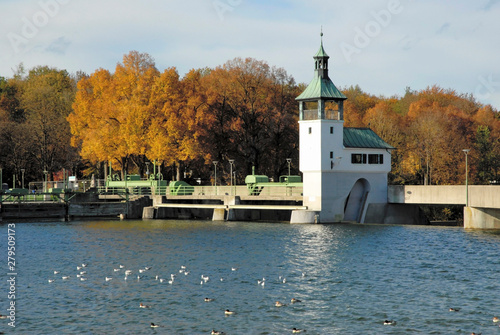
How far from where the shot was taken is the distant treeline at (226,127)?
307ft

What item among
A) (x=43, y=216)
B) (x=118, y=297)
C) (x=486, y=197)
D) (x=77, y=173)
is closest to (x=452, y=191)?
(x=486, y=197)

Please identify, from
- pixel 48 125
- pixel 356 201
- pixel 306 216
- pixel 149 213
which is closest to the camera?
pixel 306 216

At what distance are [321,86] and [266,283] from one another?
4016 cm

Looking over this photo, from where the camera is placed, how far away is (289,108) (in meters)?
100

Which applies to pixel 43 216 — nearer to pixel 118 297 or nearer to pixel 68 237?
pixel 68 237

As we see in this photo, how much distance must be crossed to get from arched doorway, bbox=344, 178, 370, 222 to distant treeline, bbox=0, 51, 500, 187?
2090 cm

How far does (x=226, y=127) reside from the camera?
3895 inches

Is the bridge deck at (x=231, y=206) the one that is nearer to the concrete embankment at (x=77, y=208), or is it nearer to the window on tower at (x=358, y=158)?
the concrete embankment at (x=77, y=208)

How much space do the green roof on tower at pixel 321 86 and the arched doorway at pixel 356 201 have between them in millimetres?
9689

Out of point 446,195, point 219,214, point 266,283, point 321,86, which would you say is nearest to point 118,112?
point 219,214

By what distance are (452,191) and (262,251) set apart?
23171 millimetres

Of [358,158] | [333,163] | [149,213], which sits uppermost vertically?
[358,158]

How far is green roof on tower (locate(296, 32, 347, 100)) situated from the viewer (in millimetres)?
75375

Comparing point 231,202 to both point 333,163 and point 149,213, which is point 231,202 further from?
point 333,163
